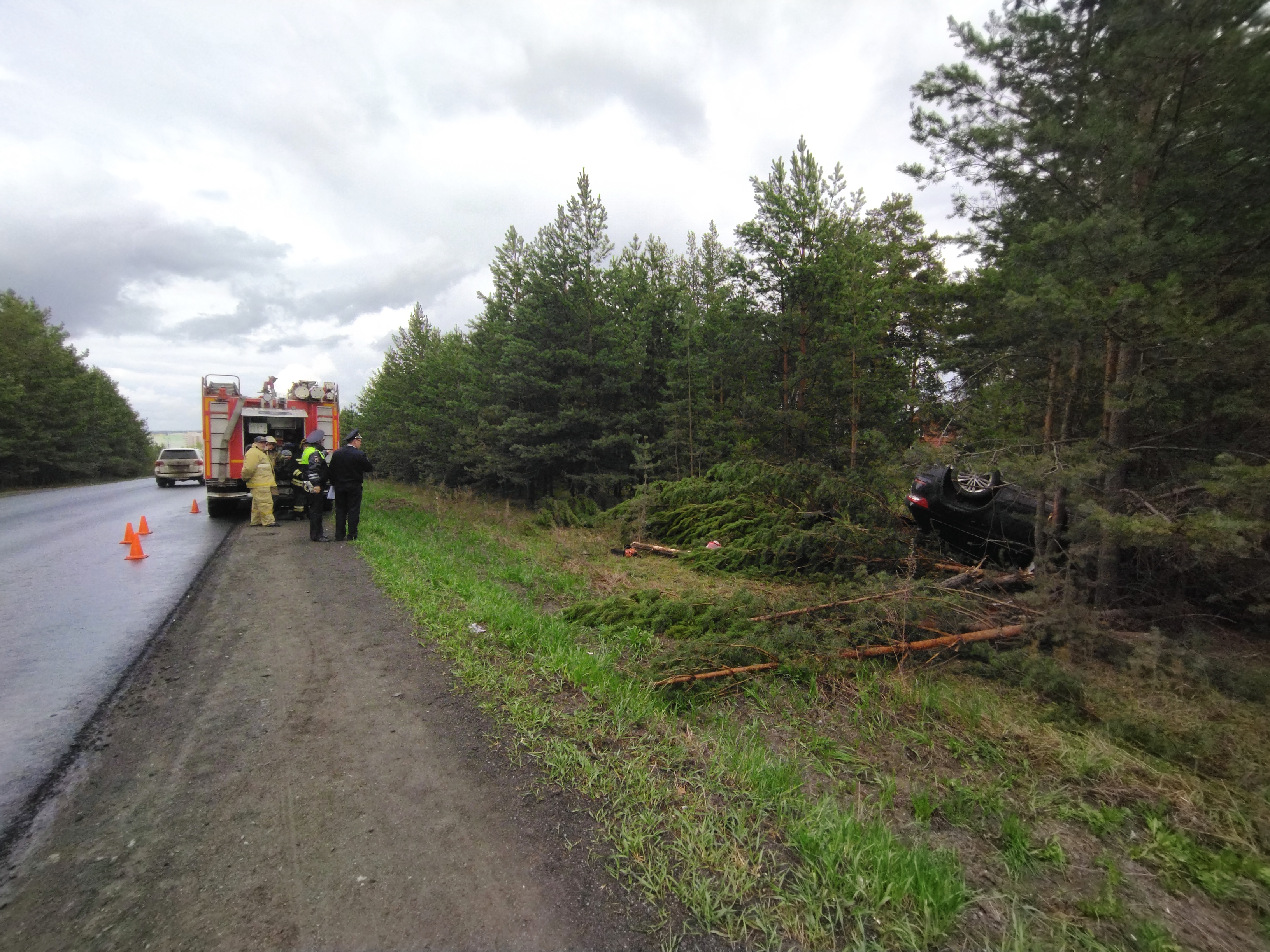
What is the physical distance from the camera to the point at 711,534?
955 centimetres

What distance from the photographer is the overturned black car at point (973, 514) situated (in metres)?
6.92

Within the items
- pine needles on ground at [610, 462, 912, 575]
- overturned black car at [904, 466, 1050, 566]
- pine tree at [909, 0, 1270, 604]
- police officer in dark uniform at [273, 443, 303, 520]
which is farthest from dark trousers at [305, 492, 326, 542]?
pine tree at [909, 0, 1270, 604]

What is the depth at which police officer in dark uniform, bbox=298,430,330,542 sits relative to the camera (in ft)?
33.4

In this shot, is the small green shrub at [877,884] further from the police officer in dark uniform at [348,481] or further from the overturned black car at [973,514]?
the police officer in dark uniform at [348,481]

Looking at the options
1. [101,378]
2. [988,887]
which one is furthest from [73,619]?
[101,378]

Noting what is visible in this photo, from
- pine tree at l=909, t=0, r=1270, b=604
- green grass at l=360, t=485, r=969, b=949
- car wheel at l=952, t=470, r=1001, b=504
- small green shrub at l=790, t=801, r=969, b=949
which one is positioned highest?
pine tree at l=909, t=0, r=1270, b=604

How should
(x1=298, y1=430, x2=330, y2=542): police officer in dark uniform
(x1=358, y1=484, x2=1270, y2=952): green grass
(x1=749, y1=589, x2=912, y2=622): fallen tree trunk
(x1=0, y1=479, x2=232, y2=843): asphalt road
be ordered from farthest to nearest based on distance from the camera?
(x1=298, y1=430, x2=330, y2=542): police officer in dark uniform, (x1=749, y1=589, x2=912, y2=622): fallen tree trunk, (x1=0, y1=479, x2=232, y2=843): asphalt road, (x1=358, y1=484, x2=1270, y2=952): green grass

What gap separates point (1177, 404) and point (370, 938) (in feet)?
22.6

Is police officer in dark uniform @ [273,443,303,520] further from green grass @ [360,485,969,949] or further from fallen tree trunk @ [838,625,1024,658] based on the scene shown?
fallen tree trunk @ [838,625,1024,658]

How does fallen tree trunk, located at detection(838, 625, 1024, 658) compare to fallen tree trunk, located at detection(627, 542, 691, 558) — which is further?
fallen tree trunk, located at detection(627, 542, 691, 558)

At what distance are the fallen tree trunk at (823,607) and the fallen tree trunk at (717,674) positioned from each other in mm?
729

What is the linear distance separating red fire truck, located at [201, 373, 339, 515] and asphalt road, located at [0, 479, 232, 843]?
3.29ft

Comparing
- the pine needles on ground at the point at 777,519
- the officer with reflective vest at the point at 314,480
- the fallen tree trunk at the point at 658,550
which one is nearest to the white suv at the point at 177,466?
the officer with reflective vest at the point at 314,480

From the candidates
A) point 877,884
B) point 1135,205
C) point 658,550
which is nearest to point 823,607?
point 877,884
